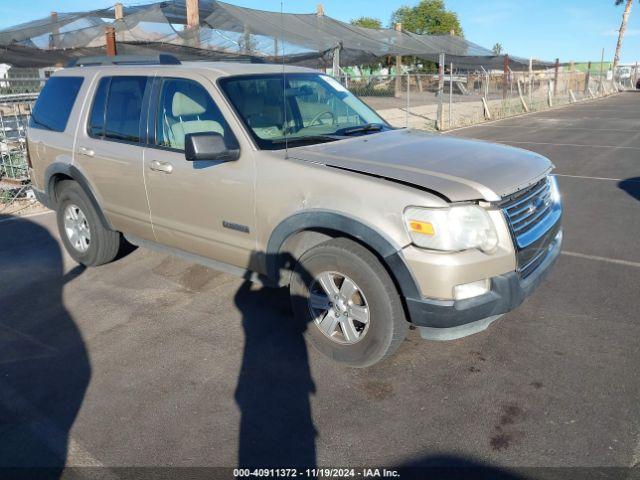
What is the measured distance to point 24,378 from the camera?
3543mm

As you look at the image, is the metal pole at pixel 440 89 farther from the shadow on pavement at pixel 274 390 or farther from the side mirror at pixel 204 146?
the side mirror at pixel 204 146

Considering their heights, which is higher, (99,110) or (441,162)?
(99,110)

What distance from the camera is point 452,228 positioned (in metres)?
3.00

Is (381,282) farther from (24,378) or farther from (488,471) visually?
(24,378)

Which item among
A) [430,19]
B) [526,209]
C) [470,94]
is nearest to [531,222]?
[526,209]

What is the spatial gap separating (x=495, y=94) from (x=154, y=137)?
29394 mm

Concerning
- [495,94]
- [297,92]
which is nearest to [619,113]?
[495,94]

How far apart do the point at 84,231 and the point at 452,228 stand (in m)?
3.97

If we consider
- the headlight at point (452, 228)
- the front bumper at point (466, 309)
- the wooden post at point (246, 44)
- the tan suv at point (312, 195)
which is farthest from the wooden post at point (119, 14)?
the front bumper at point (466, 309)

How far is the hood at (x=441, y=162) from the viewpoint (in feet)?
10.2

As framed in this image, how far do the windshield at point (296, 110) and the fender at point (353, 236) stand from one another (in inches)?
25.5

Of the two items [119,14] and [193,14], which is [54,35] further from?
[193,14]

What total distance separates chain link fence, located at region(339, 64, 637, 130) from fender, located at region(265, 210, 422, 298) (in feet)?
33.8

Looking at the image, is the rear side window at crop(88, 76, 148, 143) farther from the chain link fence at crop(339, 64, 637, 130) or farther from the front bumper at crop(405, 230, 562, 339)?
the chain link fence at crop(339, 64, 637, 130)
